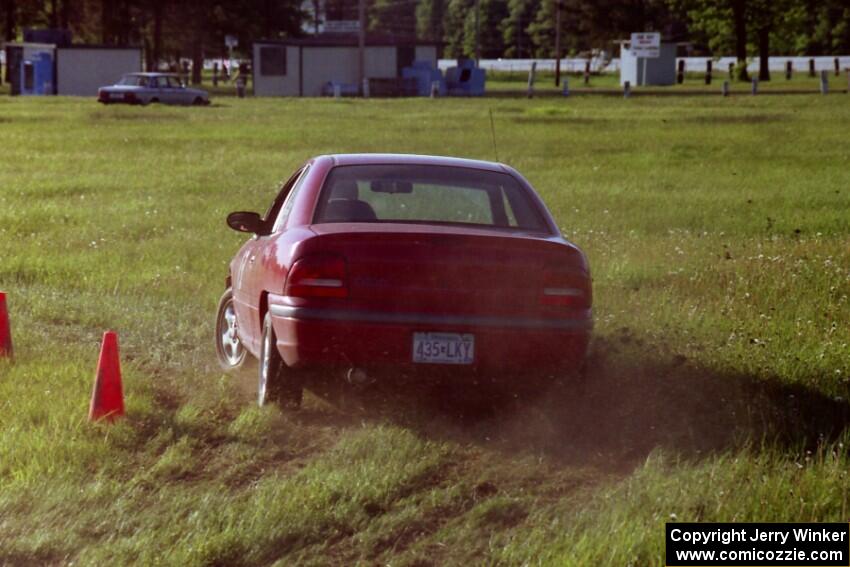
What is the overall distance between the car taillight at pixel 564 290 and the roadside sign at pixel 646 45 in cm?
7862

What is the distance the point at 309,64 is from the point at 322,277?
2616 inches

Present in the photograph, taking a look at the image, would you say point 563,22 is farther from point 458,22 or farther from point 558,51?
point 458,22

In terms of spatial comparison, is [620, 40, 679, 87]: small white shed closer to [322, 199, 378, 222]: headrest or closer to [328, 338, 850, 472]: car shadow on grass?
[328, 338, 850, 472]: car shadow on grass

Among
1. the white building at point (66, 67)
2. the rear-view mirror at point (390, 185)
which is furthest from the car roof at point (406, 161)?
the white building at point (66, 67)

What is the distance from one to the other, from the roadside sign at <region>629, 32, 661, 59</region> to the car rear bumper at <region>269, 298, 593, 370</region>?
78829mm

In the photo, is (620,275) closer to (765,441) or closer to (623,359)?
(623,359)

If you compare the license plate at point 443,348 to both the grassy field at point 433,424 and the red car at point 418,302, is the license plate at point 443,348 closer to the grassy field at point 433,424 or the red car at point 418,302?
the red car at point 418,302

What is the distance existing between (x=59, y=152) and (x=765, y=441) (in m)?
24.6

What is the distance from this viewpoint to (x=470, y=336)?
7203 millimetres

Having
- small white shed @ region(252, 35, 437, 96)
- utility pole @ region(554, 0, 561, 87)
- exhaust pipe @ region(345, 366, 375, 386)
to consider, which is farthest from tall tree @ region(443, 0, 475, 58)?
exhaust pipe @ region(345, 366, 375, 386)

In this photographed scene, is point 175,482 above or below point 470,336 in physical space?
below

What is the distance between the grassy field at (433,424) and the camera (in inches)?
221

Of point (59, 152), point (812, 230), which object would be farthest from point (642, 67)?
point (812, 230)

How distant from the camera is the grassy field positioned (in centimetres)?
562
